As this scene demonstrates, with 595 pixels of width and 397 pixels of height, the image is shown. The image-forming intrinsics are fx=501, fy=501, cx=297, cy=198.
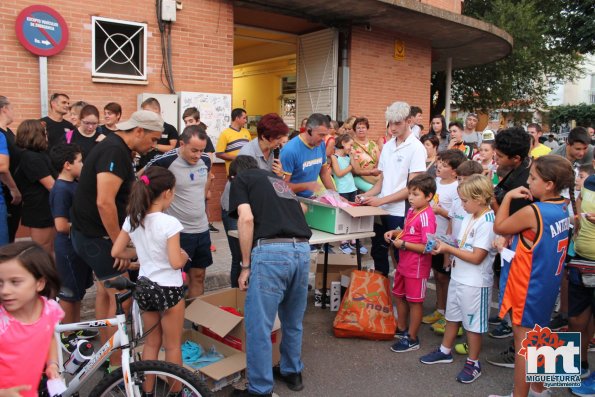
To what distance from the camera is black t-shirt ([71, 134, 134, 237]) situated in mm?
3406

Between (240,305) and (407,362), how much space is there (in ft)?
5.01

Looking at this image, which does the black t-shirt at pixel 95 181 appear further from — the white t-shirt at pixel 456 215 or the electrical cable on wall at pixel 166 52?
the electrical cable on wall at pixel 166 52

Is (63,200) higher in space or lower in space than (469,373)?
higher

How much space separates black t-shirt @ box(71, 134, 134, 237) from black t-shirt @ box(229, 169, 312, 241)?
77 cm

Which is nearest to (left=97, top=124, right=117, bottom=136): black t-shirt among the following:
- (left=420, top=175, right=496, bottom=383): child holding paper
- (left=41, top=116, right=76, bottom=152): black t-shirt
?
(left=41, top=116, right=76, bottom=152): black t-shirt

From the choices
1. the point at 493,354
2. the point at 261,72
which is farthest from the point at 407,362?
the point at 261,72

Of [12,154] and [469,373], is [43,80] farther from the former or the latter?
[469,373]

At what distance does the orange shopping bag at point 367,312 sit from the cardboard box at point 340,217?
504 mm

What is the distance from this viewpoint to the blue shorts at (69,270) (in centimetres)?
399

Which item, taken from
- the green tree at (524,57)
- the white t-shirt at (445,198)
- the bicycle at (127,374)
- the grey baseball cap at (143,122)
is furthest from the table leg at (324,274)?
the green tree at (524,57)

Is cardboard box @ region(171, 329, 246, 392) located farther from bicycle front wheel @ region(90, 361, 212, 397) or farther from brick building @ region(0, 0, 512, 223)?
brick building @ region(0, 0, 512, 223)

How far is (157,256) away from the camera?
311cm

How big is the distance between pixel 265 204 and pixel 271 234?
0.21 meters

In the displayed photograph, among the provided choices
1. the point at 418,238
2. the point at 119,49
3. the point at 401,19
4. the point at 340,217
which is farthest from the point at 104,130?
the point at 401,19
